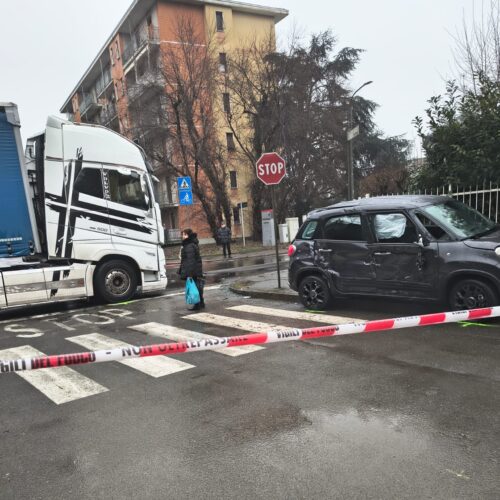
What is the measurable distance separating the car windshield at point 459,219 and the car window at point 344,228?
3.50ft

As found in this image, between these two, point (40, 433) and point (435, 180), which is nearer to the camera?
point (40, 433)

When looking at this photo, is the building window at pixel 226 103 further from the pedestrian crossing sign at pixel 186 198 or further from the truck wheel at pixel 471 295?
the truck wheel at pixel 471 295

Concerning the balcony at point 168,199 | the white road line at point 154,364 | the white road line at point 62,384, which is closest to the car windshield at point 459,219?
the white road line at point 154,364

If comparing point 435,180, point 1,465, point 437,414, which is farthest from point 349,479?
point 435,180

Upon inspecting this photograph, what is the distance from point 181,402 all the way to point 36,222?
6.74m

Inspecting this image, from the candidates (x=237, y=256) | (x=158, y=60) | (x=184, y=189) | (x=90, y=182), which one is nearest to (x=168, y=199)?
(x=158, y=60)

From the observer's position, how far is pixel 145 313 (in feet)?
29.8

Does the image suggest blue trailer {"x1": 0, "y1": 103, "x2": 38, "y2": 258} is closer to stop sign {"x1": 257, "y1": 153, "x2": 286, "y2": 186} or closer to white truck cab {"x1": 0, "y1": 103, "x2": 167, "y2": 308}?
white truck cab {"x1": 0, "y1": 103, "x2": 167, "y2": 308}

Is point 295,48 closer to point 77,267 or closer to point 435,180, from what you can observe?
point 435,180

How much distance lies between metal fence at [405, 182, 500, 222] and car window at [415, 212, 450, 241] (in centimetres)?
318

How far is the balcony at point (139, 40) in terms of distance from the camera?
109 ft

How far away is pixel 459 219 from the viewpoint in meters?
6.88

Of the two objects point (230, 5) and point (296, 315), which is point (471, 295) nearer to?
point (296, 315)

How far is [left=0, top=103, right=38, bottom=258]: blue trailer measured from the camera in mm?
9133
